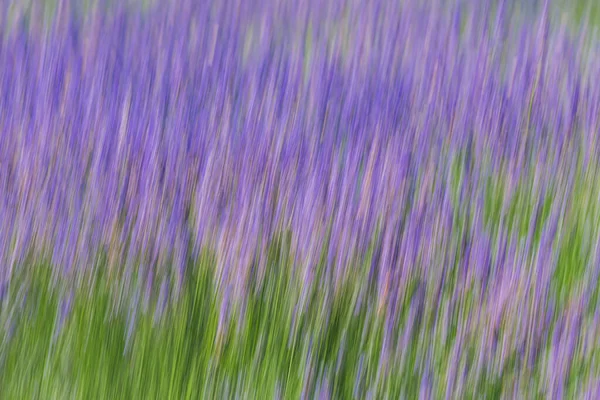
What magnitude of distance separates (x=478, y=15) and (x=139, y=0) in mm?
509

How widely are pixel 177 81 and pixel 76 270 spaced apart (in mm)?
307

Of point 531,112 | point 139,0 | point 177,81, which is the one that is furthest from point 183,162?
point 531,112

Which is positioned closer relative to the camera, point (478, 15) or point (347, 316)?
point (347, 316)

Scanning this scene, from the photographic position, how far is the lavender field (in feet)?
2.91

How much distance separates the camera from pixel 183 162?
96 cm

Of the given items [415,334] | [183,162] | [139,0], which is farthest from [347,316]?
[139,0]

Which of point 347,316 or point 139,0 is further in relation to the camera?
point 139,0

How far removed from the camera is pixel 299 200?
93 centimetres

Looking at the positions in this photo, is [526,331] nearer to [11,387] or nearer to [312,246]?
[312,246]

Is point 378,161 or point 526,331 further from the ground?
point 378,161

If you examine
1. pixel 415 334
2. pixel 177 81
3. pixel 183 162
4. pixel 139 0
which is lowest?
pixel 415 334

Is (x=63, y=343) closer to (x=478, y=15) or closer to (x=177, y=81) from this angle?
(x=177, y=81)

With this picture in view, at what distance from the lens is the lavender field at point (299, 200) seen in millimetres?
888

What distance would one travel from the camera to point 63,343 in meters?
0.93
